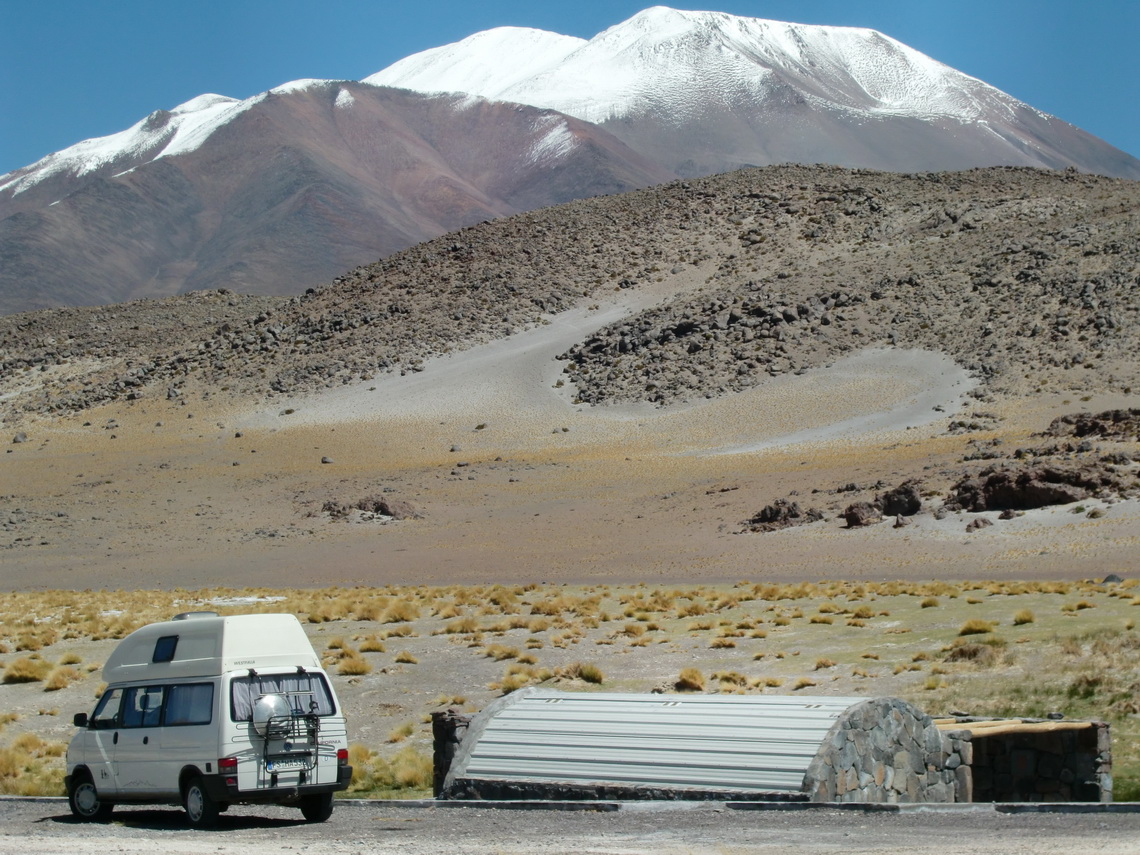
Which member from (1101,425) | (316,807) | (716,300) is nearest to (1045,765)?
(316,807)

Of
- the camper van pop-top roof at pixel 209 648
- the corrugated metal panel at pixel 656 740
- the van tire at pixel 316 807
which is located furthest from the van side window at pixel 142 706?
the corrugated metal panel at pixel 656 740

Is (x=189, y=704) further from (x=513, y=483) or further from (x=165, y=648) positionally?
(x=513, y=483)

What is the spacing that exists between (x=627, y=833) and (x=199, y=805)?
154 inches

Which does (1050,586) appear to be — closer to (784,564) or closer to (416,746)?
(784,564)

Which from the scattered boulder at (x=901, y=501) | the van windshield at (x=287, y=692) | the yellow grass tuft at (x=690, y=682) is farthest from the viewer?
the scattered boulder at (x=901, y=501)

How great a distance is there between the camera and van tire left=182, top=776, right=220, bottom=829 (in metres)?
12.0

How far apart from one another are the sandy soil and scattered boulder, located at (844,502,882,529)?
1.99ft

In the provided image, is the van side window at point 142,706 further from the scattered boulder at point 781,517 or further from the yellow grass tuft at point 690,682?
the scattered boulder at point 781,517

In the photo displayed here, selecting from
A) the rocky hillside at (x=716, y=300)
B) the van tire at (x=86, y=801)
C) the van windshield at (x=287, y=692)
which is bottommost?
the van tire at (x=86, y=801)

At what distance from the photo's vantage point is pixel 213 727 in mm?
12062

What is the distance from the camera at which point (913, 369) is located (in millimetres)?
76625

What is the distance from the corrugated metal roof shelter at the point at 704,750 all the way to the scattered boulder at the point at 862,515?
3347 centimetres

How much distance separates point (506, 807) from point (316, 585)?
1265 inches

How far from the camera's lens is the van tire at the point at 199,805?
471 inches
